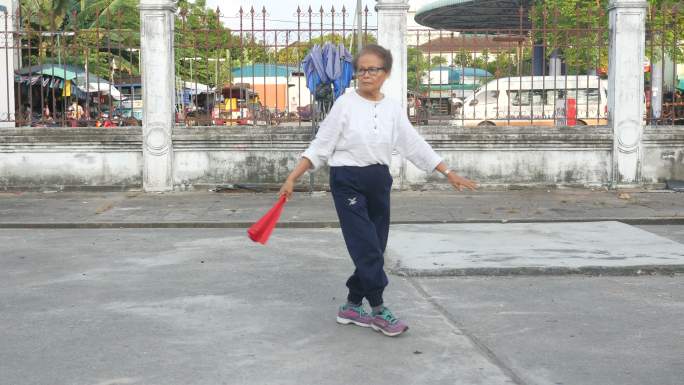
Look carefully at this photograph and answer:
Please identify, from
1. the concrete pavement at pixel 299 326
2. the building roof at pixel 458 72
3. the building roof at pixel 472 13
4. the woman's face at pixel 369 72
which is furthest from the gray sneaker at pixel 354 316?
the building roof at pixel 472 13

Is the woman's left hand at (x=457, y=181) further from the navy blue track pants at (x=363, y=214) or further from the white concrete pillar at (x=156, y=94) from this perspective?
the white concrete pillar at (x=156, y=94)

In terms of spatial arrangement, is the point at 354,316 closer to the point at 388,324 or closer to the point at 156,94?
the point at 388,324

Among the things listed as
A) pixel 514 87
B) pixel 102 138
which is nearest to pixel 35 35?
pixel 102 138

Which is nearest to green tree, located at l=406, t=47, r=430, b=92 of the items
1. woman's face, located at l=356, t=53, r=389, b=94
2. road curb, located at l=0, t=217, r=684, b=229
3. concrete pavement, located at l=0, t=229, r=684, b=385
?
road curb, located at l=0, t=217, r=684, b=229

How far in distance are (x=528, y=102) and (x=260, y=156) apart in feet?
16.4

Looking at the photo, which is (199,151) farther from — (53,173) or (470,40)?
(470,40)

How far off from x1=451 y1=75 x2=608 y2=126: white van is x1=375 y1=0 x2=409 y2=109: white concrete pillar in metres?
1.14

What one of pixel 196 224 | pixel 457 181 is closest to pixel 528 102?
pixel 196 224

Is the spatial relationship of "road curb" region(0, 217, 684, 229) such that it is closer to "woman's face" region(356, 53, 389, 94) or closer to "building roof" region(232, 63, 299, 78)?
"building roof" region(232, 63, 299, 78)

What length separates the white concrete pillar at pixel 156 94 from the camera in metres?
14.2

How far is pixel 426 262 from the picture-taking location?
8094 millimetres

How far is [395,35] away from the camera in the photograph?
46.8 feet

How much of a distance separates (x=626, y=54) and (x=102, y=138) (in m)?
8.09

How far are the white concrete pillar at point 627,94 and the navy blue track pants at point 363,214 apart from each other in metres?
9.47
